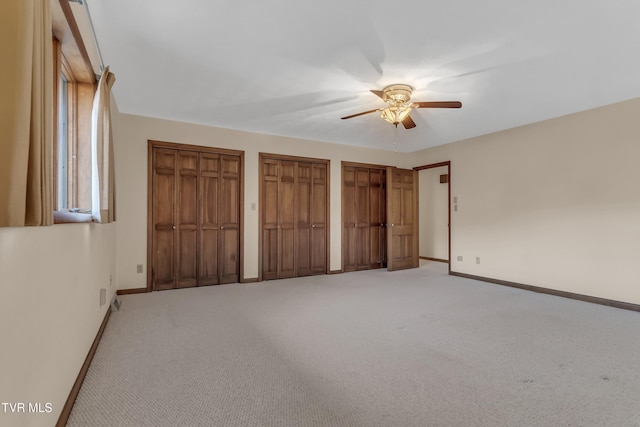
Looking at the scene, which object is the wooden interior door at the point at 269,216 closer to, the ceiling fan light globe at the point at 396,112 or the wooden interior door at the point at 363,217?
the wooden interior door at the point at 363,217

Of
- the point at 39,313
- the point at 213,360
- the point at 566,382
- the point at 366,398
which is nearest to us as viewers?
the point at 39,313

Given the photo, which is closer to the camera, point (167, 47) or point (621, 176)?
point (167, 47)

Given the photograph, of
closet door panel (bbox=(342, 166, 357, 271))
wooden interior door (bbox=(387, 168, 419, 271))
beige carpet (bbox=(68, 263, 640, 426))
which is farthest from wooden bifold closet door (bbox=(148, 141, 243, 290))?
wooden interior door (bbox=(387, 168, 419, 271))

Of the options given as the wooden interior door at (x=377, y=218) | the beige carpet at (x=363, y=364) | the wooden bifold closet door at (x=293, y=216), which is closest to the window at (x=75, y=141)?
the beige carpet at (x=363, y=364)

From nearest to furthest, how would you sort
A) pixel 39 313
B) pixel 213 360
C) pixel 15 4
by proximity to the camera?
1. pixel 15 4
2. pixel 39 313
3. pixel 213 360

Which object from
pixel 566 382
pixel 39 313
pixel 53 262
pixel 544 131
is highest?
pixel 544 131

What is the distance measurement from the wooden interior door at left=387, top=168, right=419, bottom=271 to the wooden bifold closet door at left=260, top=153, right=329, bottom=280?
4.41 feet

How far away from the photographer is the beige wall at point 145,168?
4293mm

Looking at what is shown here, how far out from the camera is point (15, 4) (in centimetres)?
94

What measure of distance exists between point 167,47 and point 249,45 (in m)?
0.69

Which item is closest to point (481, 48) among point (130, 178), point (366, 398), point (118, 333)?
point (366, 398)

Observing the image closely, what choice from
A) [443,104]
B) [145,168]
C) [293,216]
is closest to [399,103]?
[443,104]

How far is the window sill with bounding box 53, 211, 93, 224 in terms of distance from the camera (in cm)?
172

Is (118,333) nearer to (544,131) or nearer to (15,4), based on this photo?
(15,4)
